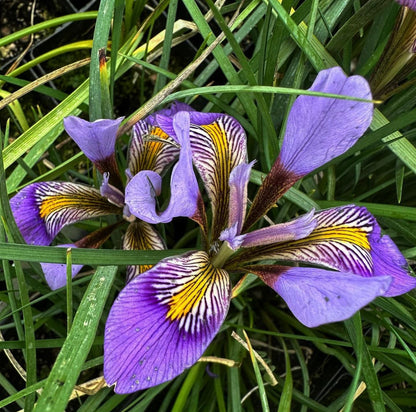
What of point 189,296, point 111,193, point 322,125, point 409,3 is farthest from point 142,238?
point 409,3

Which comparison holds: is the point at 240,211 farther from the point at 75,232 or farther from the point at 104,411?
the point at 75,232

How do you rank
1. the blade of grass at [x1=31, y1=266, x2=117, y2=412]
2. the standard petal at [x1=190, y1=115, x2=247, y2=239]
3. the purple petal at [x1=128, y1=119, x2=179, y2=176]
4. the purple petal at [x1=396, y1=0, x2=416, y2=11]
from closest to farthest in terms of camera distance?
the blade of grass at [x1=31, y1=266, x2=117, y2=412] → the purple petal at [x1=396, y1=0, x2=416, y2=11] → the standard petal at [x1=190, y1=115, x2=247, y2=239] → the purple petal at [x1=128, y1=119, x2=179, y2=176]

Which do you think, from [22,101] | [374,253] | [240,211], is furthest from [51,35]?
[374,253]

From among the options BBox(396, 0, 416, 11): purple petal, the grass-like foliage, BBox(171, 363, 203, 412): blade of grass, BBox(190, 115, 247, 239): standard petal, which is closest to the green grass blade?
the grass-like foliage

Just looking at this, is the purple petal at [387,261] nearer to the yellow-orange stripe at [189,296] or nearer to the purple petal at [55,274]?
the yellow-orange stripe at [189,296]

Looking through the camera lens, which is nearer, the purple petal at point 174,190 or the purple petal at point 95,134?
the purple petal at point 174,190

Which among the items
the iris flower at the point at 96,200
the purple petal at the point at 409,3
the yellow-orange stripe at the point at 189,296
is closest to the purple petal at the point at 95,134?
the iris flower at the point at 96,200

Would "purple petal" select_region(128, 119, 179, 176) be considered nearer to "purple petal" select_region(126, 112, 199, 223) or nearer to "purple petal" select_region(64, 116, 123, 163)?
"purple petal" select_region(64, 116, 123, 163)
